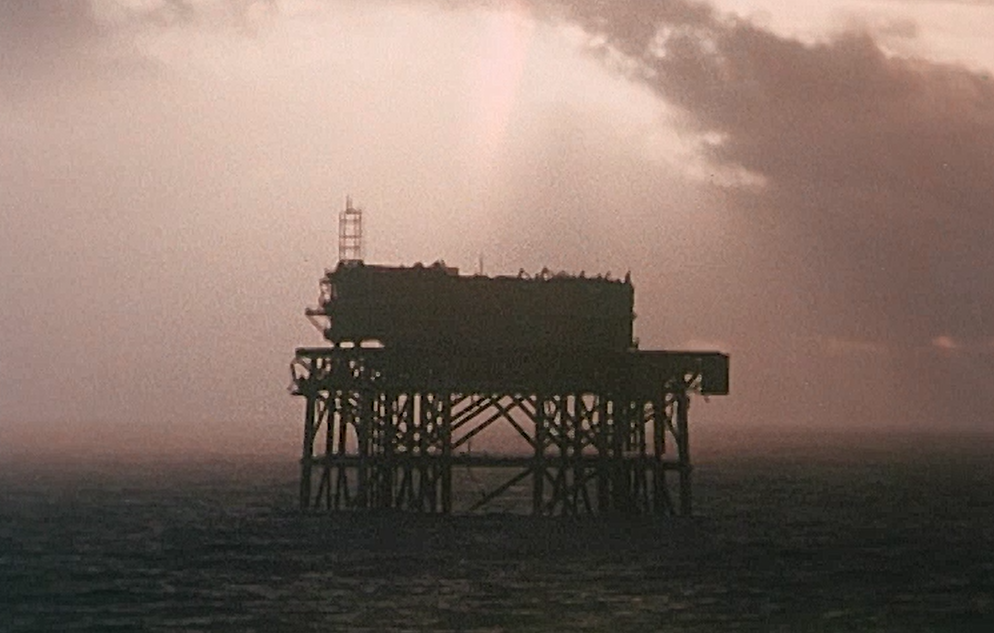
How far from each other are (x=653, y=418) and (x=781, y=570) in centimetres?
1470

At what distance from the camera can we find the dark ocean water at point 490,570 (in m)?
48.7

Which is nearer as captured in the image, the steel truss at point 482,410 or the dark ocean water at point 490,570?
the dark ocean water at point 490,570

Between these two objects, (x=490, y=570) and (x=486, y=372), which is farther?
(x=486, y=372)

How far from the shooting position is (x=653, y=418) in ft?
245

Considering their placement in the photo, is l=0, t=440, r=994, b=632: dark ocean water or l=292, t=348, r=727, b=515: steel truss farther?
l=292, t=348, r=727, b=515: steel truss

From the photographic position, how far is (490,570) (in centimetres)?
5819

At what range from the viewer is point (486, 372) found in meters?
72.5

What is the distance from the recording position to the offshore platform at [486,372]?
7256 centimetres

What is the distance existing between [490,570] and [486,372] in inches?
599

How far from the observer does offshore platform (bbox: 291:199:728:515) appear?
7256 centimetres

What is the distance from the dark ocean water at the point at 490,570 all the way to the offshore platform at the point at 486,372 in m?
2.36

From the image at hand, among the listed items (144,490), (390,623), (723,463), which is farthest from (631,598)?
(723,463)

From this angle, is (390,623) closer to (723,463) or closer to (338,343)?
(338,343)

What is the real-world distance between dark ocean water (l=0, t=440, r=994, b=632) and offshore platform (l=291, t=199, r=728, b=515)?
2.36 metres
